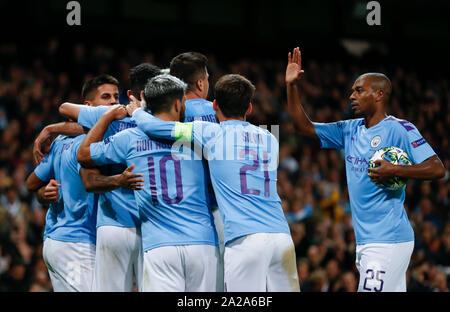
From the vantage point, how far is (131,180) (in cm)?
464

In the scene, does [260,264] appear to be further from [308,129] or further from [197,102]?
[308,129]

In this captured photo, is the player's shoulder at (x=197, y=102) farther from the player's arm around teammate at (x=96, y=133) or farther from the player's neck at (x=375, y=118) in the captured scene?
the player's neck at (x=375, y=118)

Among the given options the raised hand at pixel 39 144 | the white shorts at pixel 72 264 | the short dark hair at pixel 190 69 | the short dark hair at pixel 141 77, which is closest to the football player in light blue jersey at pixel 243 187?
the short dark hair at pixel 141 77

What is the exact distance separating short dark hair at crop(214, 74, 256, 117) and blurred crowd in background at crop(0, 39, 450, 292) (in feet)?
15.8

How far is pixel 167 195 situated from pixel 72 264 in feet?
4.49

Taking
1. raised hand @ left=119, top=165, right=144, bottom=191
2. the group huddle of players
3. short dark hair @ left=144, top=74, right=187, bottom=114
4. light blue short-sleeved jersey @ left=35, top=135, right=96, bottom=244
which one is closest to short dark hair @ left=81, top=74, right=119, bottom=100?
the group huddle of players

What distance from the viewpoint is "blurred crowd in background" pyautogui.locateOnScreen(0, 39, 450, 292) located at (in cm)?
962

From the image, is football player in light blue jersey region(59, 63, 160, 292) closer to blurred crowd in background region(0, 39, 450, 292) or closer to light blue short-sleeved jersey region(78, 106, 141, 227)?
light blue short-sleeved jersey region(78, 106, 141, 227)

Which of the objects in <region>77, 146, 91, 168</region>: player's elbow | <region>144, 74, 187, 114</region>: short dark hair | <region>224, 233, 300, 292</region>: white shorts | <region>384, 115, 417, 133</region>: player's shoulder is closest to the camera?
<region>224, 233, 300, 292</region>: white shorts

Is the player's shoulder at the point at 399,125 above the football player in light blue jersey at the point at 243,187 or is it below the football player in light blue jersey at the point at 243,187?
above

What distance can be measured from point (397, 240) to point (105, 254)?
2.37 metres

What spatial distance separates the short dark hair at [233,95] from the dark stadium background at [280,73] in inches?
190

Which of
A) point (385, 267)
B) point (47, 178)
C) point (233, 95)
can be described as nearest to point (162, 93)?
point (233, 95)

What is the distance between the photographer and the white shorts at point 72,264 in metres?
5.42
